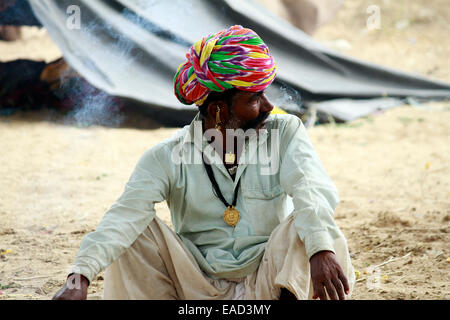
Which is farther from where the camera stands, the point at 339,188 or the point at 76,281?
the point at 339,188

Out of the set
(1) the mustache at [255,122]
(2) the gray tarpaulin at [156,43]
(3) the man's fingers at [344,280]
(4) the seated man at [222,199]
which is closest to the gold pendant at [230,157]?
(4) the seated man at [222,199]

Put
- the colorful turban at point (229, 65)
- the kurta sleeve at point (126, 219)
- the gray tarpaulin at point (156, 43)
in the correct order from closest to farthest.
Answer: the kurta sleeve at point (126, 219) < the colorful turban at point (229, 65) < the gray tarpaulin at point (156, 43)

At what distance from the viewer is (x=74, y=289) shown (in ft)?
7.46

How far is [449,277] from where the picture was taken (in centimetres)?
325

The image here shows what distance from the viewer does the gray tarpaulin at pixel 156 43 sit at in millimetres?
6637

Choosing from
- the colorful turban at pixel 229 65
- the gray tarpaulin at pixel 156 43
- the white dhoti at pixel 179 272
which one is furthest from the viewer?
the gray tarpaulin at pixel 156 43

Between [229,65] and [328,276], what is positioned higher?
[229,65]

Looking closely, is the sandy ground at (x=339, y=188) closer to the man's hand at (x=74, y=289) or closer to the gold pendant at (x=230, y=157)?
the man's hand at (x=74, y=289)

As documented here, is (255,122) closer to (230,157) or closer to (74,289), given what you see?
(230,157)

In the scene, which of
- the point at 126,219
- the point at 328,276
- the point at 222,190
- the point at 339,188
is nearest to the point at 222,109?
the point at 222,190

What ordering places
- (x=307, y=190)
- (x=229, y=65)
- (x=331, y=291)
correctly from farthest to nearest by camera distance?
(x=229, y=65), (x=307, y=190), (x=331, y=291)

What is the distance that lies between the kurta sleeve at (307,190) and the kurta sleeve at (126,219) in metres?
0.55

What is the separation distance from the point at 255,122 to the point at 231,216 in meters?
0.43
